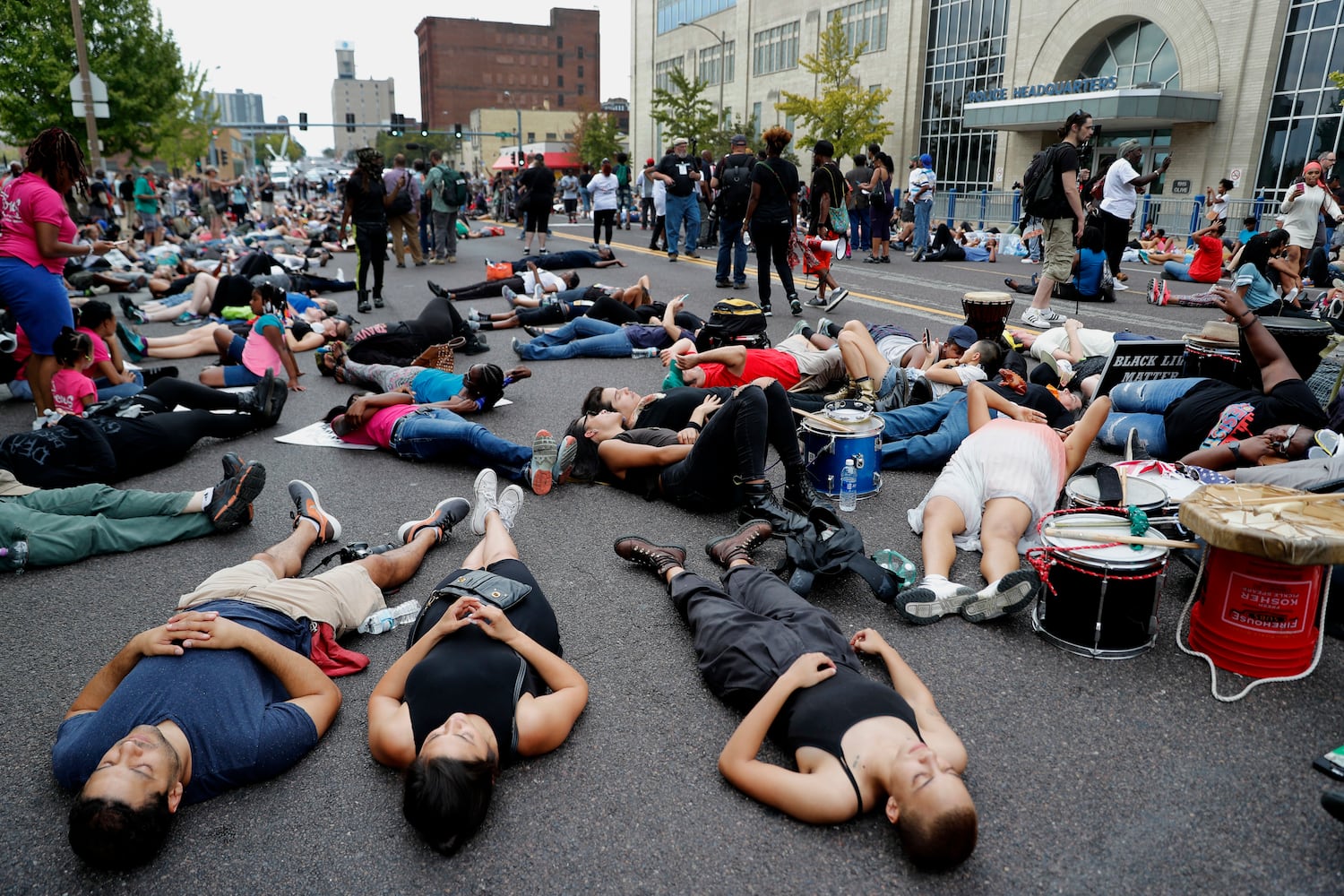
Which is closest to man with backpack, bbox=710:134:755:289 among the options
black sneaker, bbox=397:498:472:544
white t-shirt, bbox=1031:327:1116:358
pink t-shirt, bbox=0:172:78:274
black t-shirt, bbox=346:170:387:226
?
black t-shirt, bbox=346:170:387:226

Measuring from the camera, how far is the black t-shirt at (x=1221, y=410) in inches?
185

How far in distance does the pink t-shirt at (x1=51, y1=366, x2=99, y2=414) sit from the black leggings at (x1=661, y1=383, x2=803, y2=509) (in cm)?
441

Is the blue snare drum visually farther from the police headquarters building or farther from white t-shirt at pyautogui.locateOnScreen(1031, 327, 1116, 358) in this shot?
the police headquarters building

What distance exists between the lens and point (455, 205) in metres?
17.5

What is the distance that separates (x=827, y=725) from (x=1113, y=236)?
41.5ft

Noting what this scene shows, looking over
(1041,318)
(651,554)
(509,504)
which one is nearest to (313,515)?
(509,504)

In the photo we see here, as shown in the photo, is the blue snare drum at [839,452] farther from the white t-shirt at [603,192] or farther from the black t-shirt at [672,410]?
the white t-shirt at [603,192]

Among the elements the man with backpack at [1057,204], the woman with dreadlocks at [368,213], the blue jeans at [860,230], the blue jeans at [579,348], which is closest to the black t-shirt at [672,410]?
the blue jeans at [579,348]

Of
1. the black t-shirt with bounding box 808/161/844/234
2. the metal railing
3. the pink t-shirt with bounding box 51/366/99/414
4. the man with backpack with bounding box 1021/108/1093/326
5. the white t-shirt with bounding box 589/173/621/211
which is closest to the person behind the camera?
the pink t-shirt with bounding box 51/366/99/414

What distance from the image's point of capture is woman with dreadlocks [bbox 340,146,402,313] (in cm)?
1187

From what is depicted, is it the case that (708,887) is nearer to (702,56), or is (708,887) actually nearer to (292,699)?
(292,699)

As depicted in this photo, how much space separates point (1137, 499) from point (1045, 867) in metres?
2.00

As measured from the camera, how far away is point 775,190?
417 inches

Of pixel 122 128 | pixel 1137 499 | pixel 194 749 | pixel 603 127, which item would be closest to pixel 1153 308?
pixel 1137 499
